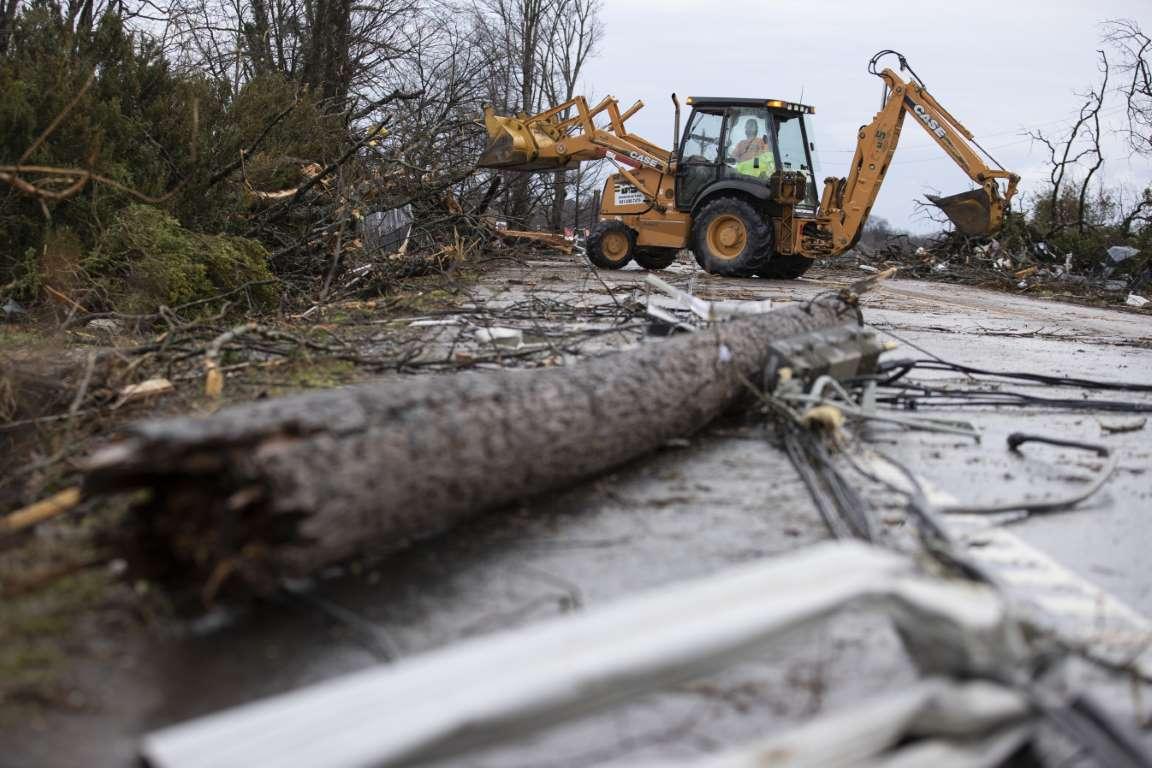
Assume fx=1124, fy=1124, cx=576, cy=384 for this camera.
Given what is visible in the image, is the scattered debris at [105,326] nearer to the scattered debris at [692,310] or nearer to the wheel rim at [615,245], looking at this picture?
the scattered debris at [692,310]

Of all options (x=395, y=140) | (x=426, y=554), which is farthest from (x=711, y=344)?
(x=395, y=140)

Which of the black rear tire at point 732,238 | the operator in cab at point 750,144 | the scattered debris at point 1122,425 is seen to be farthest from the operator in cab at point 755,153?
the scattered debris at point 1122,425

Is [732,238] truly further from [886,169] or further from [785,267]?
[886,169]

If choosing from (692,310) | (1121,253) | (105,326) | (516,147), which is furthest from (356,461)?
(1121,253)

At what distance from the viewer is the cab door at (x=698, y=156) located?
17891 millimetres

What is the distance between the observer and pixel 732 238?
17.7 m

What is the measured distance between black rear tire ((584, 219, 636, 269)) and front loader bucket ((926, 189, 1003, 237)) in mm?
5147

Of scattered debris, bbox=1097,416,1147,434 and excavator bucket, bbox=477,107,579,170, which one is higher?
excavator bucket, bbox=477,107,579,170

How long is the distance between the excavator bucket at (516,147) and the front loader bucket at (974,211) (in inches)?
241

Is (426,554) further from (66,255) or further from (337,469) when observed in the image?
(66,255)

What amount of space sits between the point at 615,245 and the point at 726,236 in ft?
7.48

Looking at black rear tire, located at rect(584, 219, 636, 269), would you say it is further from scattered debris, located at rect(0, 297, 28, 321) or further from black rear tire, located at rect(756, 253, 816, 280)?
scattered debris, located at rect(0, 297, 28, 321)

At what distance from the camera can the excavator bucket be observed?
56.7 feet

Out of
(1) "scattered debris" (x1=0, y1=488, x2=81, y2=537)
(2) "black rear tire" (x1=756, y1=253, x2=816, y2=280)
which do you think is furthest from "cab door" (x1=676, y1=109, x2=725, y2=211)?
(1) "scattered debris" (x1=0, y1=488, x2=81, y2=537)
